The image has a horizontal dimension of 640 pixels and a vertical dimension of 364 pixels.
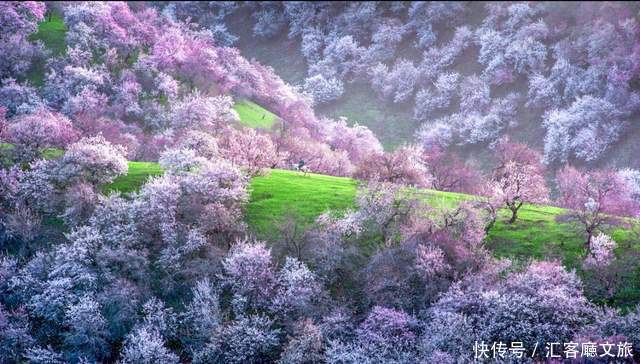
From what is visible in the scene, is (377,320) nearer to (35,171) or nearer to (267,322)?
(267,322)

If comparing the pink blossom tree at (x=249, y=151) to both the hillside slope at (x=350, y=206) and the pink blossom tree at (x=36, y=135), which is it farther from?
the pink blossom tree at (x=36, y=135)

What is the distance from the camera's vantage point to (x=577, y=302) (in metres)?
41.7

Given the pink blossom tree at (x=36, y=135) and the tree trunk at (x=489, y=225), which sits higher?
the pink blossom tree at (x=36, y=135)

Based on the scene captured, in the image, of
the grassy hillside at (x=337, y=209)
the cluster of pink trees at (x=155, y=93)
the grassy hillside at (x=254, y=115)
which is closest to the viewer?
the grassy hillside at (x=337, y=209)

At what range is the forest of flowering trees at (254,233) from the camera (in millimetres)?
43562

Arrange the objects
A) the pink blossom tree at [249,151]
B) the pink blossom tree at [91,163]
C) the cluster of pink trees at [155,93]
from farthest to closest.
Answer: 1. the cluster of pink trees at [155,93]
2. the pink blossom tree at [249,151]
3. the pink blossom tree at [91,163]

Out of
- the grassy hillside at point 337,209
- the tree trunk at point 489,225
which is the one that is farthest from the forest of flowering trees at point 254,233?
the grassy hillside at point 337,209

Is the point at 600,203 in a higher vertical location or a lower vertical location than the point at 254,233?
higher

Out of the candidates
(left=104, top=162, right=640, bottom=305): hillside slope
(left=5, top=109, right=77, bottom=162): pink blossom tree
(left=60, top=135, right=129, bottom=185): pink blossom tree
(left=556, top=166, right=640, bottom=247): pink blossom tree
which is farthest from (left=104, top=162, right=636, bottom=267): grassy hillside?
(left=5, top=109, right=77, bottom=162): pink blossom tree

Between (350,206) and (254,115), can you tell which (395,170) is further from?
(254,115)

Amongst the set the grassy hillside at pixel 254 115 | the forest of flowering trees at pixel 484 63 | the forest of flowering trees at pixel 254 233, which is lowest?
the forest of flowering trees at pixel 254 233

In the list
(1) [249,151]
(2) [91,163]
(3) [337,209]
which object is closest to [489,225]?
(3) [337,209]

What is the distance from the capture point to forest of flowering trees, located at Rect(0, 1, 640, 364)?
1715 inches

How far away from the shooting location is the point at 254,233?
54562mm
